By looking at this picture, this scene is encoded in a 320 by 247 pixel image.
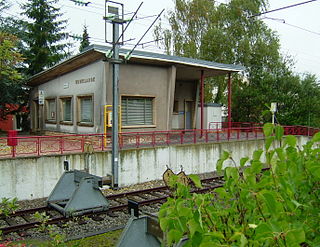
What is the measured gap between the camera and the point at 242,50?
31.3m

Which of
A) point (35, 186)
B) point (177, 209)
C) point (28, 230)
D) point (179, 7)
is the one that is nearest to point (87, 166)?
point (35, 186)

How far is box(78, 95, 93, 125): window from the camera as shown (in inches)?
657

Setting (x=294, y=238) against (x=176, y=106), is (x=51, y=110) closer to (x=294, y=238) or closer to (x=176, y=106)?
(x=176, y=106)

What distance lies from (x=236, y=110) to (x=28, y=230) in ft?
85.7

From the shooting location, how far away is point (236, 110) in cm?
3100

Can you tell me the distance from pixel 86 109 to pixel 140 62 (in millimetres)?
4059

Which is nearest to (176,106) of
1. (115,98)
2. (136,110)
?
(136,110)

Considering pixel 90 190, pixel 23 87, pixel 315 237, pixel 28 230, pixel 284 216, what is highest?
pixel 23 87

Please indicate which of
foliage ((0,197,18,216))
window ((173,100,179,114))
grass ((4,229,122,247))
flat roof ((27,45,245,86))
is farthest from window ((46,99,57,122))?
foliage ((0,197,18,216))

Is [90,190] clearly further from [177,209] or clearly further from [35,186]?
[177,209]

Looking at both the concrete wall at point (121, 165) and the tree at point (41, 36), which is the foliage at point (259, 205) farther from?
the tree at point (41, 36)

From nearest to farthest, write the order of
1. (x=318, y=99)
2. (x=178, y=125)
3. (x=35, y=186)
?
(x=35, y=186)
(x=178, y=125)
(x=318, y=99)

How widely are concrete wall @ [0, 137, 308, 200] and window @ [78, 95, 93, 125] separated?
445 centimetres

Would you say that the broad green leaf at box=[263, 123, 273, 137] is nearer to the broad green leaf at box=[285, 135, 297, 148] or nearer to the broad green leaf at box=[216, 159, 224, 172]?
the broad green leaf at box=[285, 135, 297, 148]
